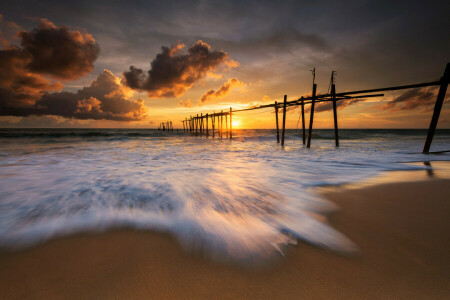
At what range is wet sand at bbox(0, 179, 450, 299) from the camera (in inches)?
54.4

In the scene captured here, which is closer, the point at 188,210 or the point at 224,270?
the point at 224,270

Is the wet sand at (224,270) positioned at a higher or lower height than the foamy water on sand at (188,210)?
higher

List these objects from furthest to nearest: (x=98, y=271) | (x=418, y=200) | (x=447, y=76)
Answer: (x=447, y=76), (x=418, y=200), (x=98, y=271)

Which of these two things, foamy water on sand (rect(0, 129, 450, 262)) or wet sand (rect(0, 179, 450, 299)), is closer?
wet sand (rect(0, 179, 450, 299))

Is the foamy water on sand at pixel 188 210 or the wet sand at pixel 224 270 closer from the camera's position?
the wet sand at pixel 224 270

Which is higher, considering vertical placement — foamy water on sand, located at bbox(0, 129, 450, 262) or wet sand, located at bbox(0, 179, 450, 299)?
wet sand, located at bbox(0, 179, 450, 299)

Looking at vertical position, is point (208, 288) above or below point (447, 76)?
below

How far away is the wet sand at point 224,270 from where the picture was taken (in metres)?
1.38

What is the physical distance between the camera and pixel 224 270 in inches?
65.1

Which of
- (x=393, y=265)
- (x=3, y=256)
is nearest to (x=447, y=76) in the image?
(x=393, y=265)

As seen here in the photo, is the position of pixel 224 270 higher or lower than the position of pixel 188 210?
higher

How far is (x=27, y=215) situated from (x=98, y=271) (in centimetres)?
245

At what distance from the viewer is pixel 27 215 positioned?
3.00 m

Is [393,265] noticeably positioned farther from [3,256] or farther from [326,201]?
[3,256]
